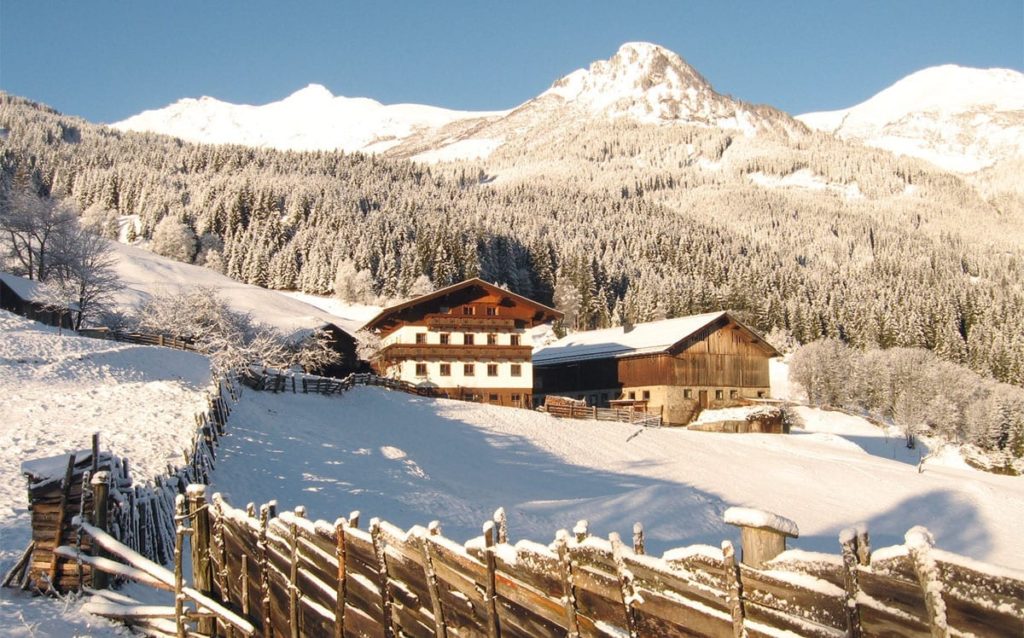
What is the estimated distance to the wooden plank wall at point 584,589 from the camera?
3197 millimetres

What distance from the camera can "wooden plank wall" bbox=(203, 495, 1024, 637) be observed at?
320cm

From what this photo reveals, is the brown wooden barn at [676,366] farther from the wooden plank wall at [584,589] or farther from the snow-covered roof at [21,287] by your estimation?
the wooden plank wall at [584,589]

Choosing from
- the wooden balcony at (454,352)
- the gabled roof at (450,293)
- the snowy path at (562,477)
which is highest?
the gabled roof at (450,293)

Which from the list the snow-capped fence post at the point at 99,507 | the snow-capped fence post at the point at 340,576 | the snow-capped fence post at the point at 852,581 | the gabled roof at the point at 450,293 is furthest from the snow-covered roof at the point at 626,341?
the snow-capped fence post at the point at 852,581

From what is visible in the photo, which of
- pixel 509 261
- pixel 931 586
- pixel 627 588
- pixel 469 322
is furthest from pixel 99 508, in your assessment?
pixel 509 261

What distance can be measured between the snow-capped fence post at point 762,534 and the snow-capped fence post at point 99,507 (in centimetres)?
1053

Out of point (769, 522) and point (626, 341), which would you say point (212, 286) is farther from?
point (769, 522)

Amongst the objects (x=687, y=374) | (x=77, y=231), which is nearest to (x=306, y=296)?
(x=77, y=231)

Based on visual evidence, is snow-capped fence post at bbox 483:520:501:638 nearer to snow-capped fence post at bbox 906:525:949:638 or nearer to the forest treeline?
snow-capped fence post at bbox 906:525:949:638

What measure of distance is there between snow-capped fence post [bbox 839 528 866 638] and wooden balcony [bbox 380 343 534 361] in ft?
178

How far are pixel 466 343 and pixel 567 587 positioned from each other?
54.5 m

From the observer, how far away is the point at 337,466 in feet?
91.4

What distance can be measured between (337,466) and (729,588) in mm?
25540

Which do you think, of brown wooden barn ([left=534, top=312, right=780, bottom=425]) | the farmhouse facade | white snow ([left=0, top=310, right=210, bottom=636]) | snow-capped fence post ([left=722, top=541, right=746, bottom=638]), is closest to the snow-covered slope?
the farmhouse facade
